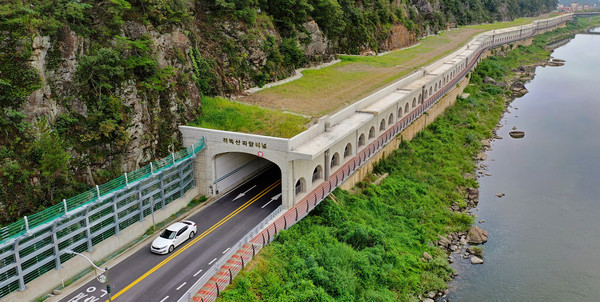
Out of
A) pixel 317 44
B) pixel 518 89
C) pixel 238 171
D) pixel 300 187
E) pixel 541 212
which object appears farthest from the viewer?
pixel 518 89

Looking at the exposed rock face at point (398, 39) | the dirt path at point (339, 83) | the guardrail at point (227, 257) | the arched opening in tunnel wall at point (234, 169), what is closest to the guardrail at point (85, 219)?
the arched opening in tunnel wall at point (234, 169)

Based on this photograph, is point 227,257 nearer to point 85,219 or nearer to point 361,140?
point 85,219

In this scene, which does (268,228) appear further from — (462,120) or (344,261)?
(462,120)

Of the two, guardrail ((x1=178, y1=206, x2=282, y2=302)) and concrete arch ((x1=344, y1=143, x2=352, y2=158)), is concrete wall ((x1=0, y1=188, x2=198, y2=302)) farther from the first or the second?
concrete arch ((x1=344, y1=143, x2=352, y2=158))

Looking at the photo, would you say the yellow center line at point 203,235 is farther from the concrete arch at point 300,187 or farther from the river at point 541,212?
the river at point 541,212

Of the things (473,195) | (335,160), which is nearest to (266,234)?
(335,160)

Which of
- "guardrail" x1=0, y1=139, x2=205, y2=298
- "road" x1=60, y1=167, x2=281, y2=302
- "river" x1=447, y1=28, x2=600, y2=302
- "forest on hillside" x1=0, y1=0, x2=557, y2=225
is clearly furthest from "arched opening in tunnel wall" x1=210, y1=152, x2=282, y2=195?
"river" x1=447, y1=28, x2=600, y2=302
